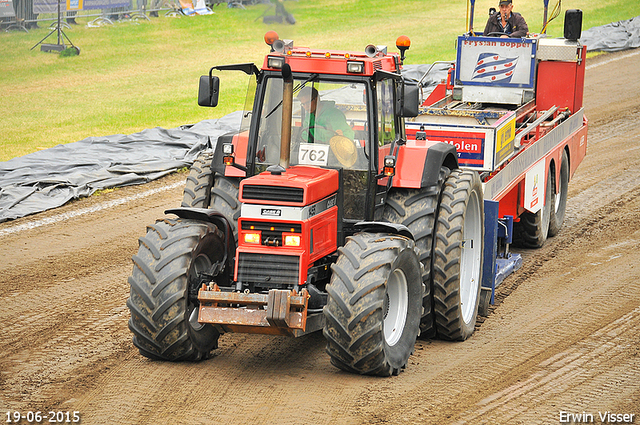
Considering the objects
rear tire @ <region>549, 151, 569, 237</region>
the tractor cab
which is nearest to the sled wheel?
Answer: the tractor cab

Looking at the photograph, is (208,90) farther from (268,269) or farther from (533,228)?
(533,228)

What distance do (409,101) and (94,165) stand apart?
8.10 metres

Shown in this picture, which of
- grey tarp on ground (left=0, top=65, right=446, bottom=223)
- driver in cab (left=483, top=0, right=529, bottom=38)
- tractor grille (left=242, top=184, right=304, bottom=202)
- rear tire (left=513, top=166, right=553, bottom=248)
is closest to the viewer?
tractor grille (left=242, top=184, right=304, bottom=202)

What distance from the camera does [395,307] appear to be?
676 centimetres

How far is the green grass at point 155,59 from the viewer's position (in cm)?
1812

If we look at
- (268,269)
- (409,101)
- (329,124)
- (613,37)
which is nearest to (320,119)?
(329,124)

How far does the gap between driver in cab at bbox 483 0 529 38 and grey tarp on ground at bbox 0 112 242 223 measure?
506 centimetres

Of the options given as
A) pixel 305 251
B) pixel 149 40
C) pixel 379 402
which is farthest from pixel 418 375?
pixel 149 40

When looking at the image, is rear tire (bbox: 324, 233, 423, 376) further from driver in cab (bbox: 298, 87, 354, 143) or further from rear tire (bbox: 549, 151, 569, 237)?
rear tire (bbox: 549, 151, 569, 237)

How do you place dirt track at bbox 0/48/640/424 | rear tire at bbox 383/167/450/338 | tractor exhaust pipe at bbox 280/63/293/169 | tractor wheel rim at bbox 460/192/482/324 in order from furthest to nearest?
tractor wheel rim at bbox 460/192/482/324, rear tire at bbox 383/167/450/338, tractor exhaust pipe at bbox 280/63/293/169, dirt track at bbox 0/48/640/424

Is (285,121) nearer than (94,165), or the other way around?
(285,121)

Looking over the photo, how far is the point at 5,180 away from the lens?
1267cm

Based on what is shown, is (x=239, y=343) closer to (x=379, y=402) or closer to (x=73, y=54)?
(x=379, y=402)

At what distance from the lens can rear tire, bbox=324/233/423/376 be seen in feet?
19.7
